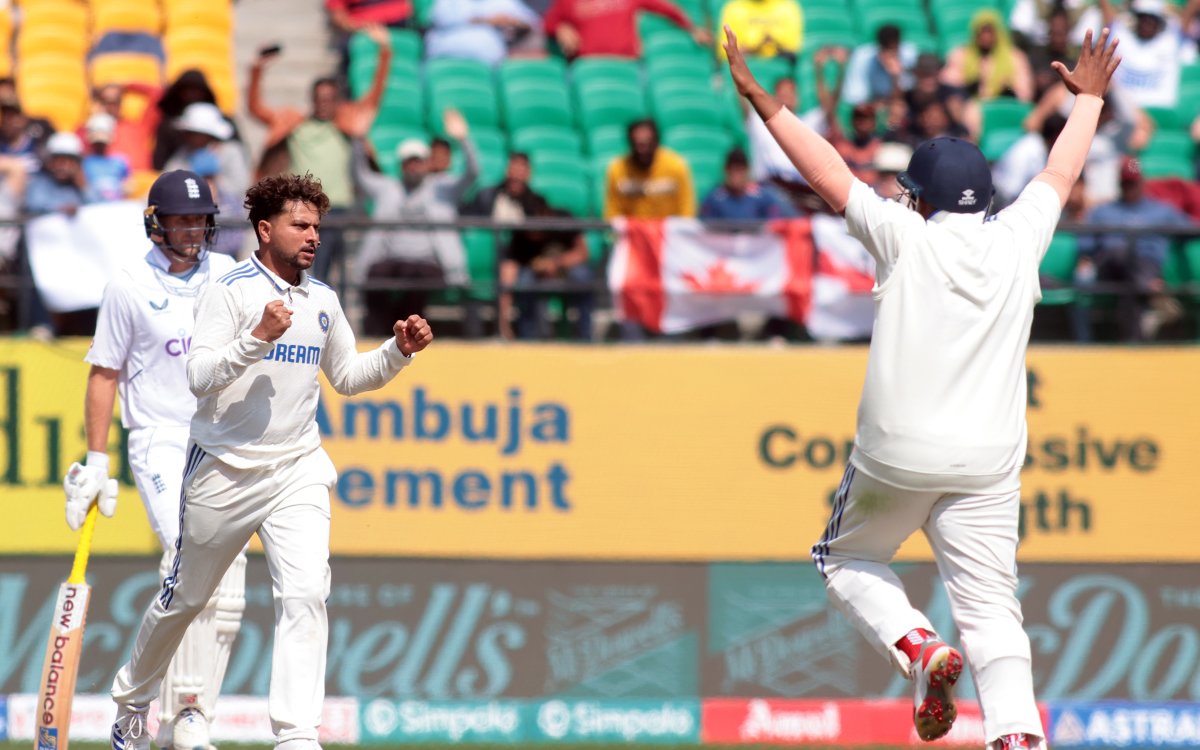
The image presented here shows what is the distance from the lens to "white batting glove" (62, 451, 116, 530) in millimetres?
7754

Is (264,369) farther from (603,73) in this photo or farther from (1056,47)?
(1056,47)

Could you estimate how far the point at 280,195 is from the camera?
6.73 meters

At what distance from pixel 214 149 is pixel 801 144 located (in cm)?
676

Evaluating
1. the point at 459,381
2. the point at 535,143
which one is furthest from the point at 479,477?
the point at 535,143

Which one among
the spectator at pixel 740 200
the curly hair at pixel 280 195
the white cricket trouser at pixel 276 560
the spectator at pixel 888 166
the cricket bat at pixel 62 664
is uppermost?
the spectator at pixel 888 166

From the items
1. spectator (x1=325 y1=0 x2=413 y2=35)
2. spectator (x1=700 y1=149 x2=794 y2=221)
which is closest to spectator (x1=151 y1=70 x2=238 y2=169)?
spectator (x1=325 y1=0 x2=413 y2=35)

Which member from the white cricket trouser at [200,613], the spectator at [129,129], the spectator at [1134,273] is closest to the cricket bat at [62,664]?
the white cricket trouser at [200,613]

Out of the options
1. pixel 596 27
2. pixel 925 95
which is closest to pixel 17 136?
pixel 596 27

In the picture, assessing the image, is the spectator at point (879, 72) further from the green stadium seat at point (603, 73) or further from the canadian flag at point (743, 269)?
the canadian flag at point (743, 269)

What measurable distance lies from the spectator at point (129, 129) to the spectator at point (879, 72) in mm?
5733

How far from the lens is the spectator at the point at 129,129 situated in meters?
13.0

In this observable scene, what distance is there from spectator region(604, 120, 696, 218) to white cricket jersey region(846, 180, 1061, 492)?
6.16m

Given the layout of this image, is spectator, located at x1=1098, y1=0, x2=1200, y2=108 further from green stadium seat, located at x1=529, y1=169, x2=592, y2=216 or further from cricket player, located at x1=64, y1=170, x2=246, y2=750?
cricket player, located at x1=64, y1=170, x2=246, y2=750

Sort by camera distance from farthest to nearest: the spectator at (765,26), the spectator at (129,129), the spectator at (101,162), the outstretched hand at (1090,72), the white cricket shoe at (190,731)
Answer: the spectator at (765,26)
the spectator at (129,129)
the spectator at (101,162)
the white cricket shoe at (190,731)
the outstretched hand at (1090,72)
